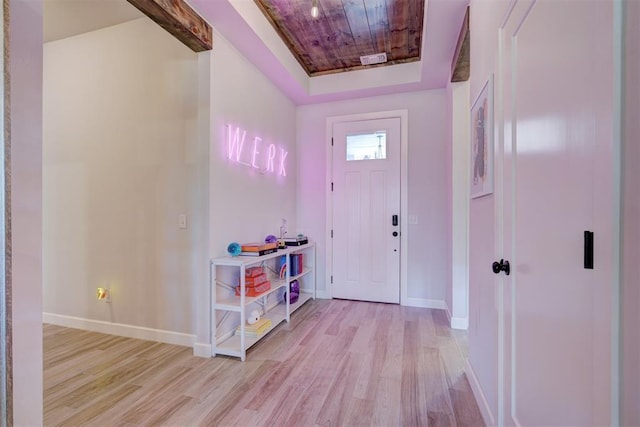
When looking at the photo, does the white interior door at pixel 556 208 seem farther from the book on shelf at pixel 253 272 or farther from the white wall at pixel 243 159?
the white wall at pixel 243 159

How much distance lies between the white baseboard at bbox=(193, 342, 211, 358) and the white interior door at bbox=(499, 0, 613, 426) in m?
2.05

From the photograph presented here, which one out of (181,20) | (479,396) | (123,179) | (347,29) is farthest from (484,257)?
(123,179)

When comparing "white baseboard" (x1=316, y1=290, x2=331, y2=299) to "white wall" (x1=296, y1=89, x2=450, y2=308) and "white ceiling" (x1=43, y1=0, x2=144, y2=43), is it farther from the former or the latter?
"white ceiling" (x1=43, y1=0, x2=144, y2=43)

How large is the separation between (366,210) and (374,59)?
5.87ft

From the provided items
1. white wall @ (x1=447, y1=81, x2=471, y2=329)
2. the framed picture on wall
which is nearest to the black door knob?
the framed picture on wall

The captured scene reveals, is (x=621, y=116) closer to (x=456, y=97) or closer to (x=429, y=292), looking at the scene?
(x=456, y=97)

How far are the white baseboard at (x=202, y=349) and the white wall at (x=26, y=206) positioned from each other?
1.20 meters

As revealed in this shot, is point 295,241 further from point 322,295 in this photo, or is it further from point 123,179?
point 123,179

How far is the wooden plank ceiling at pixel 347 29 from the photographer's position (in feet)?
8.14

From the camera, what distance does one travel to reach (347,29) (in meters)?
2.80

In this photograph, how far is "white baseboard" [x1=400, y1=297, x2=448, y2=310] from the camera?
345 cm

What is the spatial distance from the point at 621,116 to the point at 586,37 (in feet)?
0.94

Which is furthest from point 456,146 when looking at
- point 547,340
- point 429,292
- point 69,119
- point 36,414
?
point 69,119

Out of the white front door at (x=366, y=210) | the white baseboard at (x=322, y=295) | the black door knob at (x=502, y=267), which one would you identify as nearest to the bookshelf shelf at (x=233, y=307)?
the white baseboard at (x=322, y=295)
